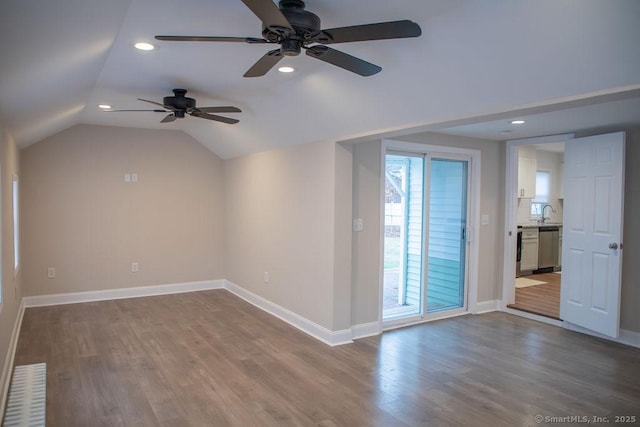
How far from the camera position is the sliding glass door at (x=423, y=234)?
4.97 meters

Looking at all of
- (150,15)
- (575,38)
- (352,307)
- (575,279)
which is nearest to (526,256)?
(575,279)

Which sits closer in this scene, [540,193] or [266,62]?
[266,62]

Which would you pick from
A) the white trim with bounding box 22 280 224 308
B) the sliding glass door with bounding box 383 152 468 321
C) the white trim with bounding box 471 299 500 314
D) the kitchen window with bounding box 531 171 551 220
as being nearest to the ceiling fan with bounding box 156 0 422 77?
the sliding glass door with bounding box 383 152 468 321

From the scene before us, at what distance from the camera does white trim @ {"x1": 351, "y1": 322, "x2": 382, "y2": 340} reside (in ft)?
14.6

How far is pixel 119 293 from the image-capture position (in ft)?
20.2

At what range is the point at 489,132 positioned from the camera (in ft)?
16.3

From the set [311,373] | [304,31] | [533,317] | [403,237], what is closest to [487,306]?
[533,317]

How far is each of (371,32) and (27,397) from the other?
135 inches

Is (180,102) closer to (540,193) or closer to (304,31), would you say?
(304,31)

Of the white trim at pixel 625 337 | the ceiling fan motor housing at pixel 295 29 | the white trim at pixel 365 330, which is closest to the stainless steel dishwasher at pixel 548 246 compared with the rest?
the white trim at pixel 625 337

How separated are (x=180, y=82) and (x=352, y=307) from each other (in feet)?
9.07

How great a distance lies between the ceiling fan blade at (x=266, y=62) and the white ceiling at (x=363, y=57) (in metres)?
0.27

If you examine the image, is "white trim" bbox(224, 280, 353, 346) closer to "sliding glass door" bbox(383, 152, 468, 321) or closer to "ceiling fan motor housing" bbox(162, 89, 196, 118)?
"sliding glass door" bbox(383, 152, 468, 321)

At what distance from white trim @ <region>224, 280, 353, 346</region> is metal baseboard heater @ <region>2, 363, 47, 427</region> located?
2413mm
